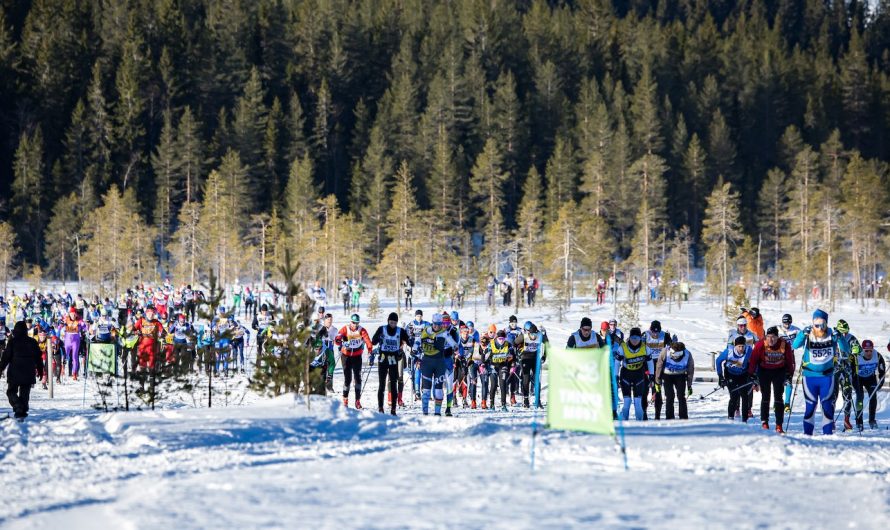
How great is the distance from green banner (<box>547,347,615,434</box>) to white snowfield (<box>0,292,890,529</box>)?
0.41 m

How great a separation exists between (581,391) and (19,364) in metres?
8.70

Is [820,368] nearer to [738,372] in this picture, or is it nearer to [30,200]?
[738,372]

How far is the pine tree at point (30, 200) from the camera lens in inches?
3265

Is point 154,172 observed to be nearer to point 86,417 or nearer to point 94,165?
point 94,165

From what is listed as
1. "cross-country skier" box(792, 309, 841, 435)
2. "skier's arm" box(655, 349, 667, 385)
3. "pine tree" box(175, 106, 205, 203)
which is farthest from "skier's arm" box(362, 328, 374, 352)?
"pine tree" box(175, 106, 205, 203)

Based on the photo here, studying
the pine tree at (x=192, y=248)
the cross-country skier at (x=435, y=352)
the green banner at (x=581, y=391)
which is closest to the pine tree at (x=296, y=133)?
the pine tree at (x=192, y=248)

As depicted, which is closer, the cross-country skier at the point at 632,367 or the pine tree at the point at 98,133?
the cross-country skier at the point at 632,367

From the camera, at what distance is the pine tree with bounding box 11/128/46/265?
272ft

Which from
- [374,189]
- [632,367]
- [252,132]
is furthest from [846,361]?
[252,132]

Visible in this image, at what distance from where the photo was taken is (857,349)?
1520 centimetres

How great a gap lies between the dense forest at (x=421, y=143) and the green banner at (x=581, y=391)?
4346cm

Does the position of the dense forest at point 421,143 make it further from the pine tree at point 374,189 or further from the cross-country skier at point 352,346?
the cross-country skier at point 352,346

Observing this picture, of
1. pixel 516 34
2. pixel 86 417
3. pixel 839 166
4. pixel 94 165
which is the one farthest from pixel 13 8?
pixel 86 417

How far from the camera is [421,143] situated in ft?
289
